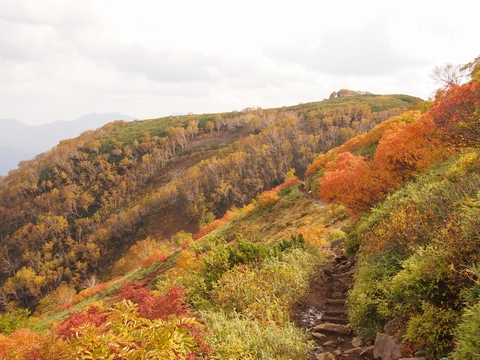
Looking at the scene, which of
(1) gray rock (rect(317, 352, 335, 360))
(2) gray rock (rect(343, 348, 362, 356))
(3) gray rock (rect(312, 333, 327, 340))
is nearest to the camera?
(1) gray rock (rect(317, 352, 335, 360))

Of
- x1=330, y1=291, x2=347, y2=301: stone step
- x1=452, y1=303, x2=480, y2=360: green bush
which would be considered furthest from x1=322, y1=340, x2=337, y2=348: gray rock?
x1=452, y1=303, x2=480, y2=360: green bush

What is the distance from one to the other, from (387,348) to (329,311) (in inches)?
157

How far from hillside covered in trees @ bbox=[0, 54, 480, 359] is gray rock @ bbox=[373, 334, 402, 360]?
0.23m

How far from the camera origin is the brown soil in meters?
8.02

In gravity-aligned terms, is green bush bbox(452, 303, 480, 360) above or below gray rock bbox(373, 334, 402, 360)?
above

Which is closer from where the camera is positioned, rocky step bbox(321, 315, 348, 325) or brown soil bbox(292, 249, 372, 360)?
brown soil bbox(292, 249, 372, 360)

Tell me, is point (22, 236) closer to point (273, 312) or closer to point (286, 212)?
point (286, 212)

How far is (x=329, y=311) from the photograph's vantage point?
10445 millimetres

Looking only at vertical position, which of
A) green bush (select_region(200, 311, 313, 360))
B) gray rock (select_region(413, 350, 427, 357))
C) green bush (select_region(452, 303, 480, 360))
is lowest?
green bush (select_region(200, 311, 313, 360))

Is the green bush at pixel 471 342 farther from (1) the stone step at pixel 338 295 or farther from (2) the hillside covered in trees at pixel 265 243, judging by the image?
(1) the stone step at pixel 338 295

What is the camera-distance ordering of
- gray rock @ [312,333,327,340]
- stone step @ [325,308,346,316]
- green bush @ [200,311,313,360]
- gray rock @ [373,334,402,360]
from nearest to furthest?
gray rock @ [373,334,402,360]
green bush @ [200,311,313,360]
gray rock @ [312,333,327,340]
stone step @ [325,308,346,316]

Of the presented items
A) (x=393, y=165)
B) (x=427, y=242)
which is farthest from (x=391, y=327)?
(x=393, y=165)

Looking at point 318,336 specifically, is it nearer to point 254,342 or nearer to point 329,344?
point 329,344

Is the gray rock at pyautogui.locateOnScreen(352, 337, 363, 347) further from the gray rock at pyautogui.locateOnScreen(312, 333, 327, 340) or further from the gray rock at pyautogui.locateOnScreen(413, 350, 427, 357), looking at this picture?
the gray rock at pyautogui.locateOnScreen(413, 350, 427, 357)
